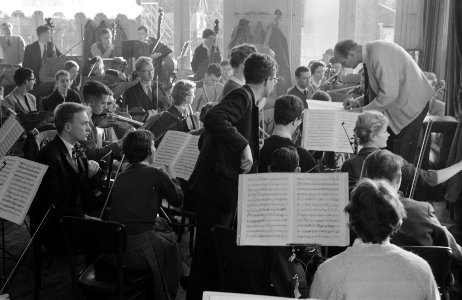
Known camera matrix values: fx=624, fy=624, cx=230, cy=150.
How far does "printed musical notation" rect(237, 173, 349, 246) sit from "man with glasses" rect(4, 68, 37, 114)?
4.76 meters

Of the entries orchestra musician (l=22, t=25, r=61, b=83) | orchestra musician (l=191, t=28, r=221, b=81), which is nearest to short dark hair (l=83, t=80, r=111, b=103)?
orchestra musician (l=22, t=25, r=61, b=83)

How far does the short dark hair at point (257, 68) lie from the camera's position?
328 centimetres

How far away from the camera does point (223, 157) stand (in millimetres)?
3238

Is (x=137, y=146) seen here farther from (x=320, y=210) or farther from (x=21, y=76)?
(x=21, y=76)

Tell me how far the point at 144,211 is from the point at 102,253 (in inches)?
Result: 15.7

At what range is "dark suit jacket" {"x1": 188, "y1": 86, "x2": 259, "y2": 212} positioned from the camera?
3154mm

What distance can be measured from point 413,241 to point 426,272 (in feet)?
2.90

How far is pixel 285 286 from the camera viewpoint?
9.14ft

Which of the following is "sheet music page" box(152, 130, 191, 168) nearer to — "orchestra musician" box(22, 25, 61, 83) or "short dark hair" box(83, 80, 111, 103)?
"short dark hair" box(83, 80, 111, 103)

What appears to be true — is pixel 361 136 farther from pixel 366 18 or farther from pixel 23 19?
pixel 23 19

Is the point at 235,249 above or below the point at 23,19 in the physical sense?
below

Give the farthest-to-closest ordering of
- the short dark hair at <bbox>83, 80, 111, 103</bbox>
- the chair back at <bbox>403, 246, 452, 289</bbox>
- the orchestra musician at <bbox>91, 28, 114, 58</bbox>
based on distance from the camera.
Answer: the orchestra musician at <bbox>91, 28, 114, 58</bbox>
the short dark hair at <bbox>83, 80, 111, 103</bbox>
the chair back at <bbox>403, 246, 452, 289</bbox>

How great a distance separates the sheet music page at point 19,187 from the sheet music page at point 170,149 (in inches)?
32.1

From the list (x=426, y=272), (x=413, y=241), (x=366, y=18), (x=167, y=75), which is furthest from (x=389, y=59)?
(x=366, y=18)
